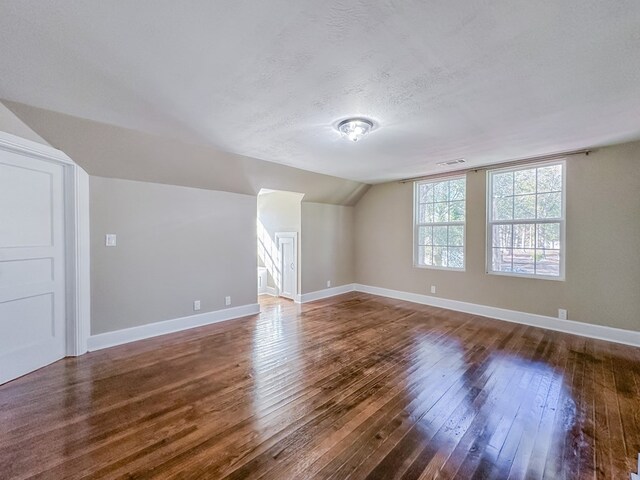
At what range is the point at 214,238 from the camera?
4.21 meters

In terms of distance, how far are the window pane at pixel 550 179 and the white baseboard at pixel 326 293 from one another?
12.8ft

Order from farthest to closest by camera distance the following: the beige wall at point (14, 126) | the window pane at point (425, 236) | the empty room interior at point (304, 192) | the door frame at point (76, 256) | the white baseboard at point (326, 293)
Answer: the white baseboard at point (326, 293) → the window pane at point (425, 236) → the door frame at point (76, 256) → the beige wall at point (14, 126) → the empty room interior at point (304, 192)

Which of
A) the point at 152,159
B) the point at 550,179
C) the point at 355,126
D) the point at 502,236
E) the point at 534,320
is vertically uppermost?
the point at 355,126

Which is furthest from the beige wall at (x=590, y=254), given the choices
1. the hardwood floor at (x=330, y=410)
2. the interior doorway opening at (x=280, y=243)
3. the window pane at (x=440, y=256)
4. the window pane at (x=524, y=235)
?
the interior doorway opening at (x=280, y=243)

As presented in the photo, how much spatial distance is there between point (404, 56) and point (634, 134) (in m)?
3.24

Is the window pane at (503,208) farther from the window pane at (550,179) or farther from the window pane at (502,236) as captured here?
the window pane at (550,179)

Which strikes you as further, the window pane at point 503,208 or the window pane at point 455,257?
the window pane at point 455,257

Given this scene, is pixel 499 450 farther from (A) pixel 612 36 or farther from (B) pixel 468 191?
(B) pixel 468 191

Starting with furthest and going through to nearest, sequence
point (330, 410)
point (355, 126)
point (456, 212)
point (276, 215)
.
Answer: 1. point (276, 215)
2. point (456, 212)
3. point (355, 126)
4. point (330, 410)

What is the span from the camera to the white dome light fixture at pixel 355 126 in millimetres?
2585

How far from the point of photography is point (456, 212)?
16.2 feet

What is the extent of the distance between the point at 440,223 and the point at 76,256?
530 cm

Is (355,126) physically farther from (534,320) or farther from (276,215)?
(534,320)

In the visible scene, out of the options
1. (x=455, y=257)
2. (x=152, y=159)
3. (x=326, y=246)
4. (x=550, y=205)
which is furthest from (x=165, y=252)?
(x=550, y=205)
